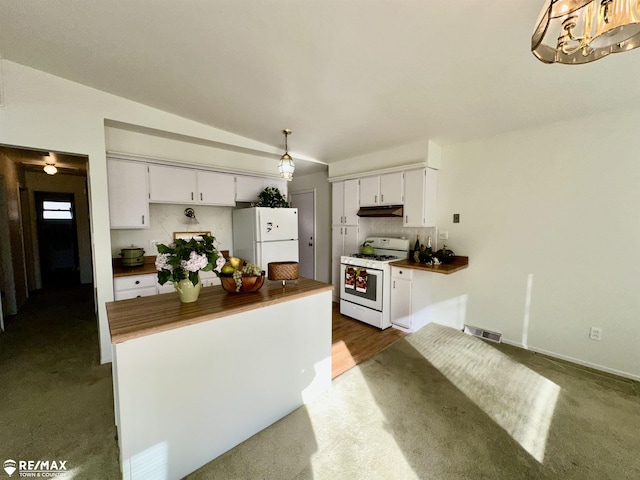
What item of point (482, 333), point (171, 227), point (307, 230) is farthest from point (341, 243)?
point (171, 227)

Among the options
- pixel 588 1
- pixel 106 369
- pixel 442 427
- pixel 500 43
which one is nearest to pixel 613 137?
pixel 500 43

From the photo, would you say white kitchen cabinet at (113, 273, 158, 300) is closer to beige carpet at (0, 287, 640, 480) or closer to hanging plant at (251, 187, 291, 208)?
beige carpet at (0, 287, 640, 480)

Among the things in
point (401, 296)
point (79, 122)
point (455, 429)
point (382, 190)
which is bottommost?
point (455, 429)

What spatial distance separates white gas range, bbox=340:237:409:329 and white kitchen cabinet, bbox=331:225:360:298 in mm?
232

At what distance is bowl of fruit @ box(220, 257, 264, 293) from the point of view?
5.89ft

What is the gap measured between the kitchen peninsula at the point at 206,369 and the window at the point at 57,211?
6.61 meters

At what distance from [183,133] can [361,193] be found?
2.55 metres

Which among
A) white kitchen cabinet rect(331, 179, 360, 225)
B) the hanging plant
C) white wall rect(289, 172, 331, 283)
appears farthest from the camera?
white wall rect(289, 172, 331, 283)

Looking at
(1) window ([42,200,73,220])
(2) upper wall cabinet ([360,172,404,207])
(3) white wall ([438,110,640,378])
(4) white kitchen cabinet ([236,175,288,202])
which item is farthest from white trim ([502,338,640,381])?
(1) window ([42,200,73,220])

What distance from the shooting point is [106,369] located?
247cm

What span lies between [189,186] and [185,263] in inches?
89.0

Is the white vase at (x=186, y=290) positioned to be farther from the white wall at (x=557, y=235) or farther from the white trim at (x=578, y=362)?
the white trim at (x=578, y=362)

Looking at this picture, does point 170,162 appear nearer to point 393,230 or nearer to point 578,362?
point 393,230

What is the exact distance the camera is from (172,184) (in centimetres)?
326
